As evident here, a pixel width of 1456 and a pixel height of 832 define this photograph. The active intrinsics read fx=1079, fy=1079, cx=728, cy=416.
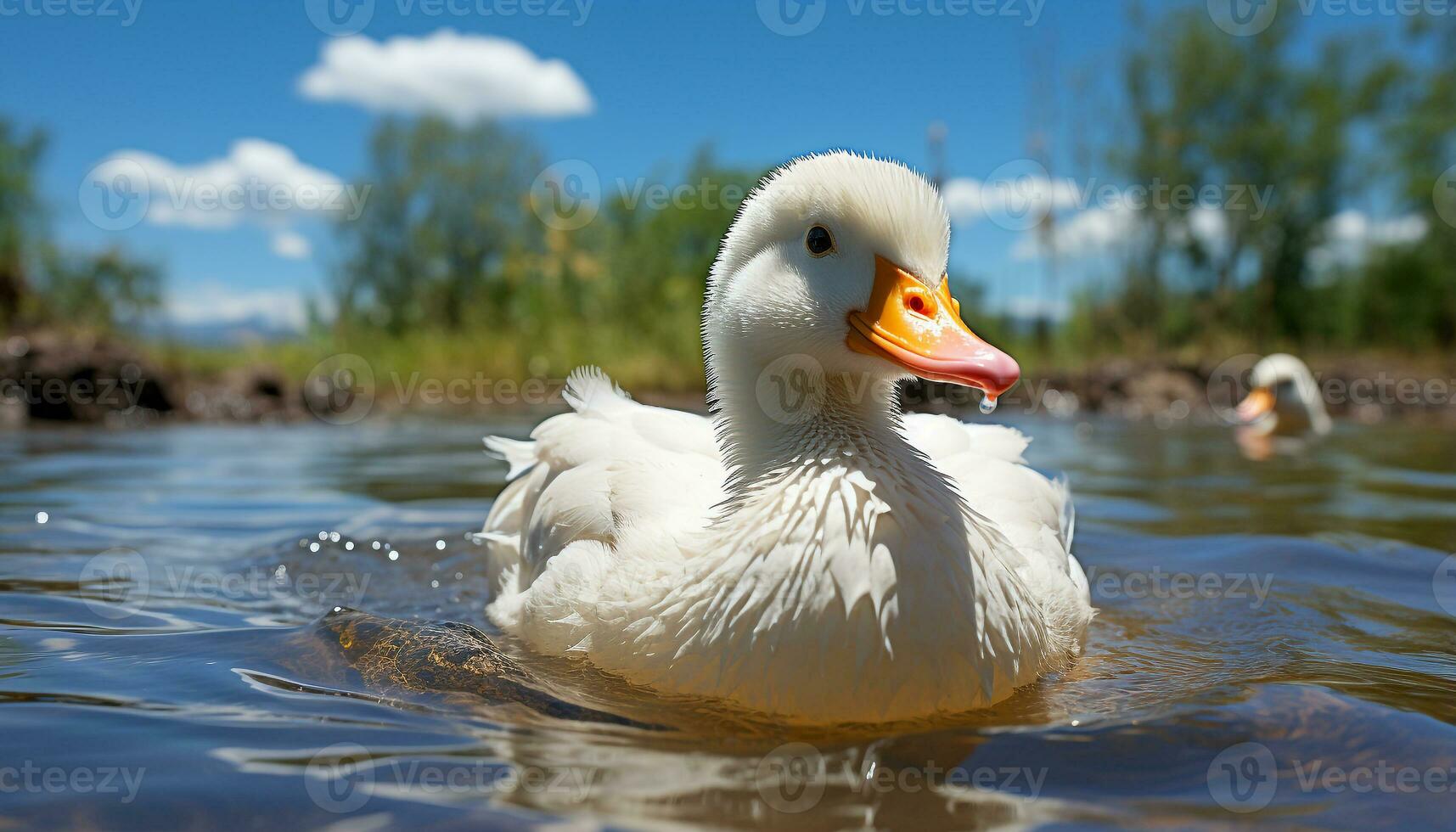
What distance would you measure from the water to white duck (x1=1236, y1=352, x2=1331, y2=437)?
746cm

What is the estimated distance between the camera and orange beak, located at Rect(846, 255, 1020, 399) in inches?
97.3

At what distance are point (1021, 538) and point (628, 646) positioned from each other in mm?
1389

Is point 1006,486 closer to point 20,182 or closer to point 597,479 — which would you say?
point 597,479

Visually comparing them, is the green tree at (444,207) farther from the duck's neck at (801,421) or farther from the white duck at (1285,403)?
the duck's neck at (801,421)

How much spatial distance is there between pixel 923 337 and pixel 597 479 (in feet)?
4.47

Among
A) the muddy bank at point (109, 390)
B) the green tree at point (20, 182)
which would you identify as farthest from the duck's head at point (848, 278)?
the green tree at point (20, 182)

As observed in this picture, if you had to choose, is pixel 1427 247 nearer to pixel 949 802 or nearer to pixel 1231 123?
pixel 1231 123

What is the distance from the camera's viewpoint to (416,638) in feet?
10.9

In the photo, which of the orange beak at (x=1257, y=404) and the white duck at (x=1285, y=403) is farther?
the orange beak at (x=1257, y=404)

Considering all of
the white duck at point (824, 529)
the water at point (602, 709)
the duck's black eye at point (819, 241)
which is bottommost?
the water at point (602, 709)

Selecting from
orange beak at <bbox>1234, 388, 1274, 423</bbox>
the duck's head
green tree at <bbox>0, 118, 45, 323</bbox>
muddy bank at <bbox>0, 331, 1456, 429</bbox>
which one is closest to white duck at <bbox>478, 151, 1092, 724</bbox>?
the duck's head

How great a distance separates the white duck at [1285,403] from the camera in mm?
12852

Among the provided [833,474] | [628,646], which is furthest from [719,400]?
[628,646]

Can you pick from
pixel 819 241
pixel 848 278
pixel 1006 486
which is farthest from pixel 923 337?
pixel 1006 486
